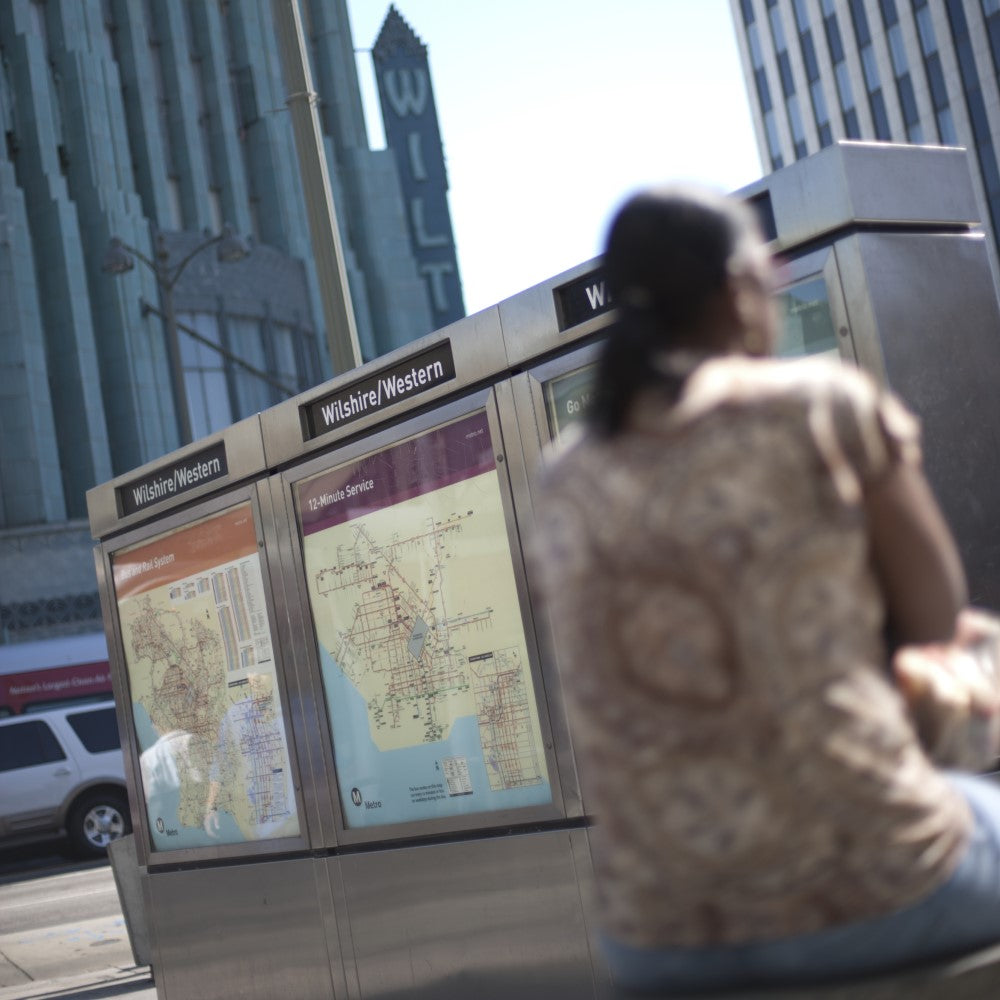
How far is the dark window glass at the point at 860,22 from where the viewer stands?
58469mm

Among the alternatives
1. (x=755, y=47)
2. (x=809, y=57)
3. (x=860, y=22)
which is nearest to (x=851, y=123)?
(x=860, y=22)

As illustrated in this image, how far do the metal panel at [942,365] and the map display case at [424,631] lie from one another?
1.67 m

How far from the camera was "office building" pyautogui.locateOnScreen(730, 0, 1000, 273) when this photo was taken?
52156mm

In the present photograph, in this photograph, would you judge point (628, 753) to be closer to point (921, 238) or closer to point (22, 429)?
point (921, 238)

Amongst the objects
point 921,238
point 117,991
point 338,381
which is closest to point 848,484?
point 921,238

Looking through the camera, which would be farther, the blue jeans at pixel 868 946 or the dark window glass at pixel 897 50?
the dark window glass at pixel 897 50

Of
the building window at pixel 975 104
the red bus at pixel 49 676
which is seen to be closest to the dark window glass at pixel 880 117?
the building window at pixel 975 104

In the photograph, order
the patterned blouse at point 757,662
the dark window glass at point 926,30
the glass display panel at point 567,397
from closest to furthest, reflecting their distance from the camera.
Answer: the patterned blouse at point 757,662
the glass display panel at point 567,397
the dark window glass at point 926,30

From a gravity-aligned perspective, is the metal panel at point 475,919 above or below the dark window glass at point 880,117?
below

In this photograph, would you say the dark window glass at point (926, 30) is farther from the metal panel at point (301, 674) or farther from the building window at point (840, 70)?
the metal panel at point (301, 674)

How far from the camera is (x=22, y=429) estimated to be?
36094mm

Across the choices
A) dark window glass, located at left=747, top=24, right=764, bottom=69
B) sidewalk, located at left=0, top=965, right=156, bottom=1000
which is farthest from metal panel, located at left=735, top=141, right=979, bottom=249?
dark window glass, located at left=747, top=24, right=764, bottom=69

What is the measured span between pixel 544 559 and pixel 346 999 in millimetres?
4785

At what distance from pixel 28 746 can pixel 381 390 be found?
13.7 meters
